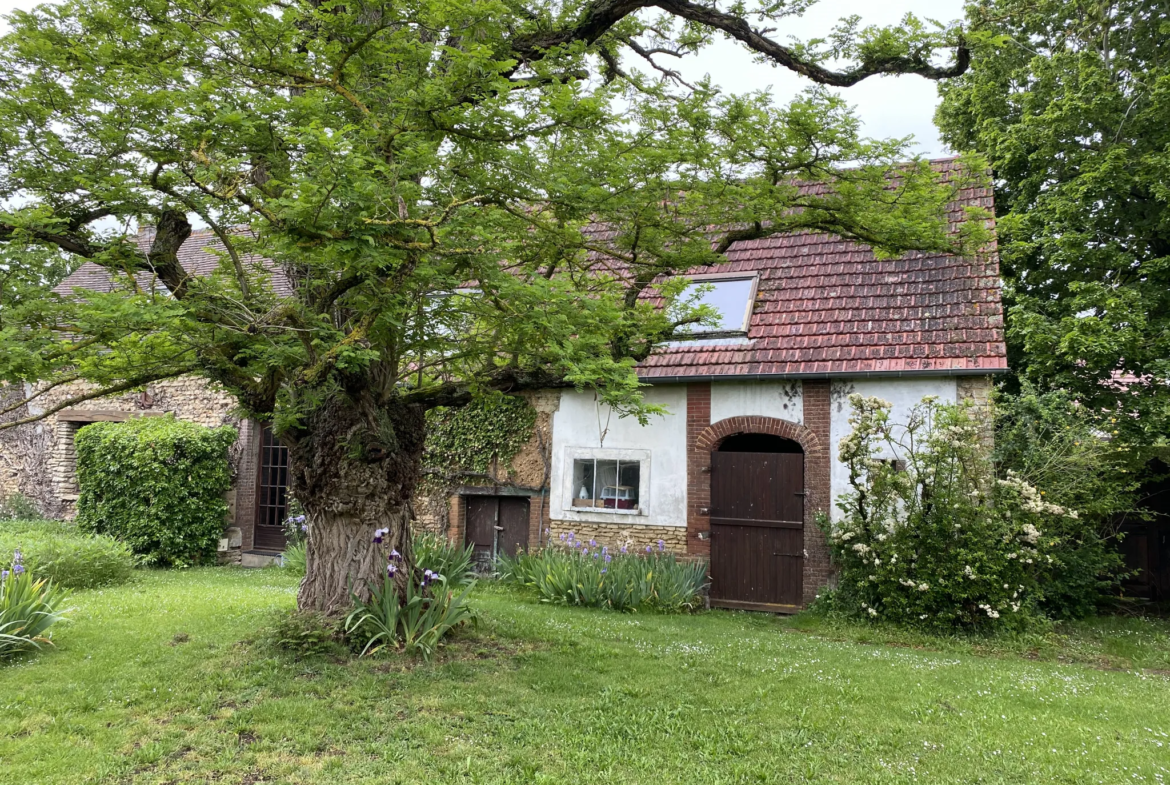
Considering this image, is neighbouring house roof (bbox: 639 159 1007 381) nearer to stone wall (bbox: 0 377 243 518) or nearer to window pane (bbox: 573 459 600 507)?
window pane (bbox: 573 459 600 507)

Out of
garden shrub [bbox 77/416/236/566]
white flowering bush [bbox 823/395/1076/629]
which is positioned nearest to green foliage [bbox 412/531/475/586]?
garden shrub [bbox 77/416/236/566]

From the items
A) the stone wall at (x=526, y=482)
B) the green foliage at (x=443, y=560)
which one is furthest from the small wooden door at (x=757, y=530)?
the green foliage at (x=443, y=560)

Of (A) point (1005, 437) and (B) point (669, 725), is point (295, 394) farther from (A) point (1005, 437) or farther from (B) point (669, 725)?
(A) point (1005, 437)

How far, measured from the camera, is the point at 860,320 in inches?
410

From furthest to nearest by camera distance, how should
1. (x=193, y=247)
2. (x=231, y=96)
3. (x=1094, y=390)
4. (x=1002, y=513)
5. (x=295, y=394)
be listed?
(x=193, y=247) < (x=1094, y=390) < (x=1002, y=513) < (x=295, y=394) < (x=231, y=96)

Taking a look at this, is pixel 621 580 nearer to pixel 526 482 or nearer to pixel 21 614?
pixel 526 482

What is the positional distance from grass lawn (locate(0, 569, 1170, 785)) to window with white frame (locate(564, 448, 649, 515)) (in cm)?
359

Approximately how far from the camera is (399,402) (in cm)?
694

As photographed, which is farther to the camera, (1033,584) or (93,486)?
(93,486)

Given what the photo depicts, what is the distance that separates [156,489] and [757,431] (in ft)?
32.8

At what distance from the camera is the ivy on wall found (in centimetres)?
1202

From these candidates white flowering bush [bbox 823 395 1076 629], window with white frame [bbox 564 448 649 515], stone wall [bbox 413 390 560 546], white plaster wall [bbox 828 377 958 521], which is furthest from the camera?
stone wall [bbox 413 390 560 546]

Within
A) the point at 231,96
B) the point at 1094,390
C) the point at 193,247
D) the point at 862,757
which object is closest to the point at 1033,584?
the point at 1094,390

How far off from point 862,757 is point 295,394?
4.94 metres
